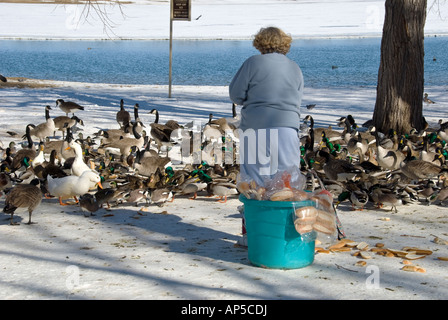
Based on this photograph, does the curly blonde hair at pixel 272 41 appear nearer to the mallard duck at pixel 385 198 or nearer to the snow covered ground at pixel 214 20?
the mallard duck at pixel 385 198

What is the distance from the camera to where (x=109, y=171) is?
9.41 meters

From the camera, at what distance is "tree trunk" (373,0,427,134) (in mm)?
12602

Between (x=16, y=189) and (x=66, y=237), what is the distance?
0.99 metres

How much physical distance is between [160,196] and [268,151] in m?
2.68

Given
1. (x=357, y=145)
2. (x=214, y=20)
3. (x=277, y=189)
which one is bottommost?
(x=357, y=145)

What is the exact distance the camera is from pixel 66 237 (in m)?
6.30

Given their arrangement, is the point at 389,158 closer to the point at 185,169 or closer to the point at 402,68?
the point at 185,169

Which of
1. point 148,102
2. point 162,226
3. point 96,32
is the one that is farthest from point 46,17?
point 162,226

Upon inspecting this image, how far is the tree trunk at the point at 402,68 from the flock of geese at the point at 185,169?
1.63 ft

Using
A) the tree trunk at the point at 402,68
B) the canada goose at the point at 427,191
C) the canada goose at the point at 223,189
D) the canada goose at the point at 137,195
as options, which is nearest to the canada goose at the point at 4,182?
the canada goose at the point at 137,195

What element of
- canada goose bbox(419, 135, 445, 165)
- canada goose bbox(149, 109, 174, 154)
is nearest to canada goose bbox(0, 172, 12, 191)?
canada goose bbox(149, 109, 174, 154)

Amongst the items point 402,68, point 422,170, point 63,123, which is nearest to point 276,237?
point 422,170

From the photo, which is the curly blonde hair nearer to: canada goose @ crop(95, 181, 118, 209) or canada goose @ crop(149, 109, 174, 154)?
canada goose @ crop(95, 181, 118, 209)

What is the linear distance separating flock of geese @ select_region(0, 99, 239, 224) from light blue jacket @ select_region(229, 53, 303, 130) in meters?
1.62
